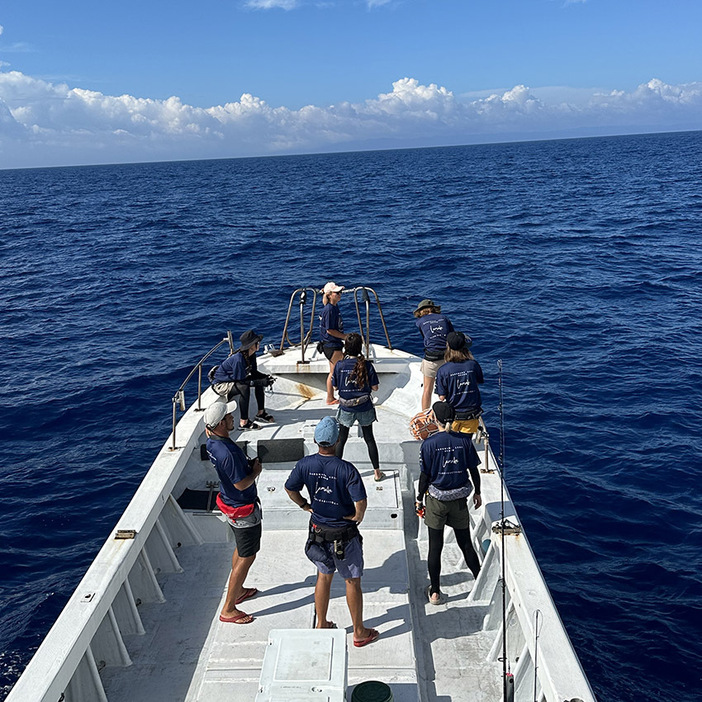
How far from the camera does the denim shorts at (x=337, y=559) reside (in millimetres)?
5062

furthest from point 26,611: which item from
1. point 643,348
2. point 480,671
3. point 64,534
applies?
point 643,348

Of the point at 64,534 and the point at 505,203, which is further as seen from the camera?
the point at 505,203

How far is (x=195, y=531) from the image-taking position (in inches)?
291

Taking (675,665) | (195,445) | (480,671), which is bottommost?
(675,665)

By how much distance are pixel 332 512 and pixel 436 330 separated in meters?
3.74

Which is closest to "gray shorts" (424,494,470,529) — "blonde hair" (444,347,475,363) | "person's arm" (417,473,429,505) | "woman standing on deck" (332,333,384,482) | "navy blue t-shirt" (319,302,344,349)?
"person's arm" (417,473,429,505)

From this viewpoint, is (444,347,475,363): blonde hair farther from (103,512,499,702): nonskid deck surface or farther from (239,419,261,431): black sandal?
(239,419,261,431): black sandal

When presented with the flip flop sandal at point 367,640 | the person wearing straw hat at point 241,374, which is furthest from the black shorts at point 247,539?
the person wearing straw hat at point 241,374

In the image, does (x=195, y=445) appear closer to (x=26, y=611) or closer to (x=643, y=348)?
(x=26, y=611)

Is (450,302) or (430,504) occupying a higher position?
(430,504)

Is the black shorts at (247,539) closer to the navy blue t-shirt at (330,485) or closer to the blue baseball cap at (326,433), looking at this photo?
the navy blue t-shirt at (330,485)

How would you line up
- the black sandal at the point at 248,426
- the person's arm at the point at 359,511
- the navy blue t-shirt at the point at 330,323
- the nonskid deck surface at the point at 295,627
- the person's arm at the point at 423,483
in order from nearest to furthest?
the person's arm at the point at 359,511 < the nonskid deck surface at the point at 295,627 < the person's arm at the point at 423,483 < the navy blue t-shirt at the point at 330,323 < the black sandal at the point at 248,426

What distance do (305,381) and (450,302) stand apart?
14401 mm

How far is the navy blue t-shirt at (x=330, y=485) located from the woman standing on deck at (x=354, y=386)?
1655mm
